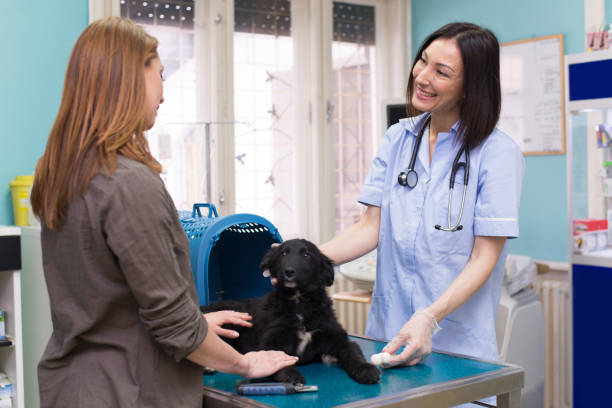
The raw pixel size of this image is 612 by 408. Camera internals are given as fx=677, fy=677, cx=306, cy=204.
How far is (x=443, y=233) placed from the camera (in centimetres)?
156

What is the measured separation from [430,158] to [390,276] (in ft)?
1.00

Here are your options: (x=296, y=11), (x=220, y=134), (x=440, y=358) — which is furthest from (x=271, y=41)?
(x=440, y=358)

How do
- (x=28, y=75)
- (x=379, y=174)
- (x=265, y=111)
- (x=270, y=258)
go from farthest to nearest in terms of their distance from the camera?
1. (x=265, y=111)
2. (x=28, y=75)
3. (x=379, y=174)
4. (x=270, y=258)

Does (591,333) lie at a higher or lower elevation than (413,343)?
lower

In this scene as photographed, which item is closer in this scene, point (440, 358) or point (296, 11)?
point (440, 358)

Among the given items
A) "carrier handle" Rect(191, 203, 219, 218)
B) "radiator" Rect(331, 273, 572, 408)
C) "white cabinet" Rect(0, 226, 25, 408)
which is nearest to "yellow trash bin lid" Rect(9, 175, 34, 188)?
"white cabinet" Rect(0, 226, 25, 408)

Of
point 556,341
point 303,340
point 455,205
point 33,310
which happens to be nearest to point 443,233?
point 455,205

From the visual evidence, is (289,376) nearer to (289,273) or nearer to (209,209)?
(289,273)

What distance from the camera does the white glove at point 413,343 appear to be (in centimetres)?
124

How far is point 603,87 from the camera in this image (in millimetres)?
2803

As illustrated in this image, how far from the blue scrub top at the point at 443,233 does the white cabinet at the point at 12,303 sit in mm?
1544

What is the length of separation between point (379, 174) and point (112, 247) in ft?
2.99

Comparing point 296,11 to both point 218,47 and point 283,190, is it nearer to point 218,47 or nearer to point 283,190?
point 218,47

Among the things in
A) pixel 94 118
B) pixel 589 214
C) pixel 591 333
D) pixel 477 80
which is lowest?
pixel 591 333
